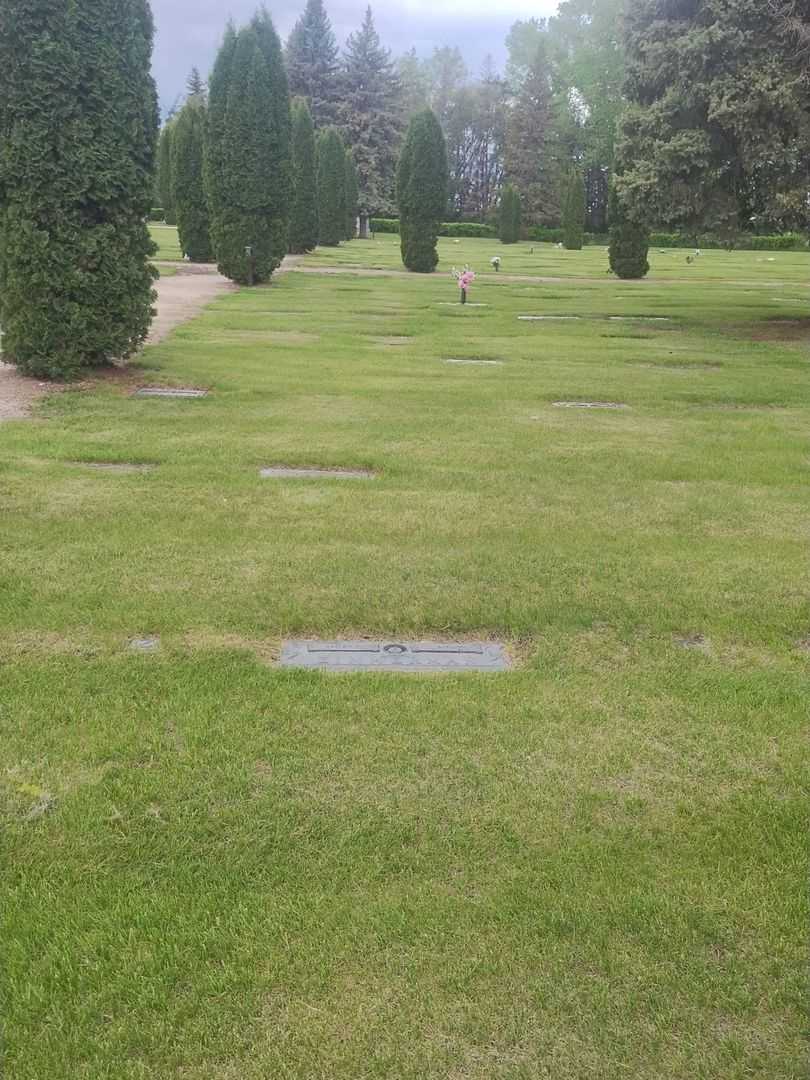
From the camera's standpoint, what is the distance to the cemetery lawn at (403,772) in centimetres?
196

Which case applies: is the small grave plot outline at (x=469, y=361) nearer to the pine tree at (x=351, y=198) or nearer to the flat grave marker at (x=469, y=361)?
the flat grave marker at (x=469, y=361)

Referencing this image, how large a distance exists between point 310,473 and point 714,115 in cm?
1044

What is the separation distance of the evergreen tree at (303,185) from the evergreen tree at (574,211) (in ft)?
48.1

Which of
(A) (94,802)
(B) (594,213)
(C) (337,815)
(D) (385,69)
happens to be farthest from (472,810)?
(B) (594,213)

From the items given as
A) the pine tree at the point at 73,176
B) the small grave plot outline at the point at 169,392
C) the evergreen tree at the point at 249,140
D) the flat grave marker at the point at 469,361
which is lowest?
the small grave plot outline at the point at 169,392

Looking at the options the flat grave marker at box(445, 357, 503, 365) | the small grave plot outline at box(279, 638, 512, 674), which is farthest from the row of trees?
Result: the small grave plot outline at box(279, 638, 512, 674)

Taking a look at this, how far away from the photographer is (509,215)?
1901 inches

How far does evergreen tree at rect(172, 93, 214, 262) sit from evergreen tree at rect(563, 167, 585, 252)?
800 inches

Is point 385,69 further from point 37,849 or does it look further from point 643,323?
point 37,849

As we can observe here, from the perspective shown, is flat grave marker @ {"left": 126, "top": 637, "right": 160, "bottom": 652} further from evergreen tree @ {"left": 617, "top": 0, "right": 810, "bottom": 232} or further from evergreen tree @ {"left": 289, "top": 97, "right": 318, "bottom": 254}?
evergreen tree @ {"left": 289, "top": 97, "right": 318, "bottom": 254}

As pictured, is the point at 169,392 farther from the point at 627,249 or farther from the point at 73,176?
the point at 627,249

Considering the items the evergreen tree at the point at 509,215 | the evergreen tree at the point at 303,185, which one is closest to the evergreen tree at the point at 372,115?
the evergreen tree at the point at 509,215

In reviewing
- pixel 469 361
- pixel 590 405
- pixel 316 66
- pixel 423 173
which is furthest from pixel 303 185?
pixel 316 66

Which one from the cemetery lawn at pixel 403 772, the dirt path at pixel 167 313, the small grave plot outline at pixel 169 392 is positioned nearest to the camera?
the cemetery lawn at pixel 403 772
